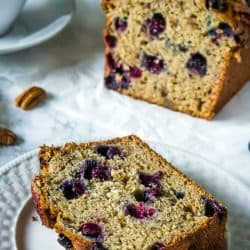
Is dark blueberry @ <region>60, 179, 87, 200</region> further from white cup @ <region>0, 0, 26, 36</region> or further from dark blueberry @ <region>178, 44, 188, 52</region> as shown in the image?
white cup @ <region>0, 0, 26, 36</region>

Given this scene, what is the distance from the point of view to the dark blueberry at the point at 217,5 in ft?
7.85

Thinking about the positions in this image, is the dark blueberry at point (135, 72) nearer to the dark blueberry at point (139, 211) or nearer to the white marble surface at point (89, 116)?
the white marble surface at point (89, 116)

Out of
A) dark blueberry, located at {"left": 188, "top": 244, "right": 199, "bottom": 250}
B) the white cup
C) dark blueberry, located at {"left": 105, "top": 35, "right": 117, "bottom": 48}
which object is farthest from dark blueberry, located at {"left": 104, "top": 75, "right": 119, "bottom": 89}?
dark blueberry, located at {"left": 188, "top": 244, "right": 199, "bottom": 250}

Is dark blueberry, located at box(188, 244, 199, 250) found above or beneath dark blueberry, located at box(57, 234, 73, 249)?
above

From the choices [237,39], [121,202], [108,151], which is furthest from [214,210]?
[237,39]

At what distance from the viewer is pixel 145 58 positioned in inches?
106

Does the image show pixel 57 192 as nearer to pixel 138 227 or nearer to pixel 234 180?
pixel 138 227

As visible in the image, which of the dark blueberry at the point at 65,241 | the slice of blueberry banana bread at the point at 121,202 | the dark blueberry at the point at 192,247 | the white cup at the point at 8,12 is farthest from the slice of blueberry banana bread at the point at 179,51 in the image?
the dark blueberry at the point at 65,241

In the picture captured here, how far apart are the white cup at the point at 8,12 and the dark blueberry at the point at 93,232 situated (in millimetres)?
1077

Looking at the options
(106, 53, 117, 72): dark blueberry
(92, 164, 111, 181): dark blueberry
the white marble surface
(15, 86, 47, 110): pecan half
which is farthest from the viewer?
(106, 53, 117, 72): dark blueberry

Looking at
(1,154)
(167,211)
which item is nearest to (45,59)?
(1,154)

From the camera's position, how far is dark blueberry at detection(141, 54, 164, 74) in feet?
8.79

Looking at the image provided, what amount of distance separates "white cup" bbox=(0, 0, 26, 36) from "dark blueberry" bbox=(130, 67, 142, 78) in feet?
1.57

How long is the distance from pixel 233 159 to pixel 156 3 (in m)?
0.57
